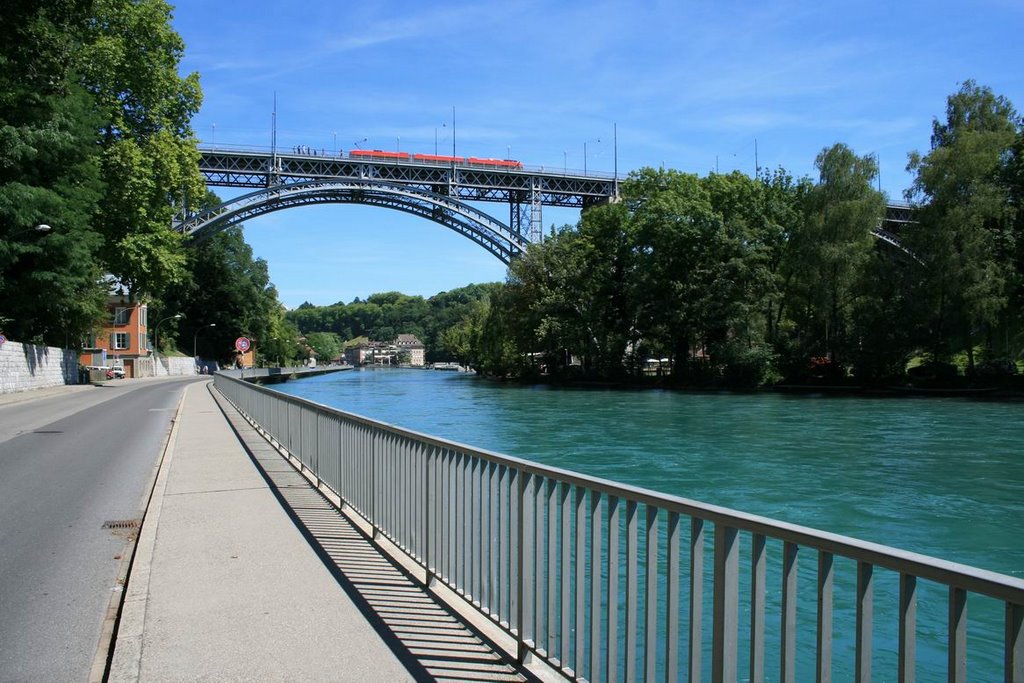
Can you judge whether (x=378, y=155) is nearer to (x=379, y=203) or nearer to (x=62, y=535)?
(x=379, y=203)

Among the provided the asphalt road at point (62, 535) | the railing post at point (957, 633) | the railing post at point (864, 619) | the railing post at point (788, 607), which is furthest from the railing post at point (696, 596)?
the asphalt road at point (62, 535)

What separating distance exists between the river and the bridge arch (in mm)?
47400

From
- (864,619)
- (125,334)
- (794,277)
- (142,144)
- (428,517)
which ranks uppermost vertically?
(142,144)

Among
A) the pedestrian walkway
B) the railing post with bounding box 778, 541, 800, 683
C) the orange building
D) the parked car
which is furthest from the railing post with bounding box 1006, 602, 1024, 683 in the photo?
the orange building

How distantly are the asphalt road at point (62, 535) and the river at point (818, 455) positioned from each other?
8182 millimetres

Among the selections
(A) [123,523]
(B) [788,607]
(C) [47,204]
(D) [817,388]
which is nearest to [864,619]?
(B) [788,607]

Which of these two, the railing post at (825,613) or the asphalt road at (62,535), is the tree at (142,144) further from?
the railing post at (825,613)

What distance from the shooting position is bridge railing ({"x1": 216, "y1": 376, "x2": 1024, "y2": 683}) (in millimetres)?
2490

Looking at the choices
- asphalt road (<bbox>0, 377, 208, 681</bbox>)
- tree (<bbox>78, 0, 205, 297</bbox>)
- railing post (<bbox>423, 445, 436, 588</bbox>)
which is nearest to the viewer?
asphalt road (<bbox>0, 377, 208, 681</bbox>)

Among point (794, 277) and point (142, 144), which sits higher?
point (142, 144)

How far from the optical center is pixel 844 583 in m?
8.62

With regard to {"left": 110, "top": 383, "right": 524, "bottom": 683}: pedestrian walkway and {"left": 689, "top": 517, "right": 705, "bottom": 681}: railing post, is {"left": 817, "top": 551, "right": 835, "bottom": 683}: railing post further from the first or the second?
{"left": 110, "top": 383, "right": 524, "bottom": 683}: pedestrian walkway

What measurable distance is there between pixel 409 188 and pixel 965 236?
52.8 meters

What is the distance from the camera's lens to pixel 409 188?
84188 millimetres
